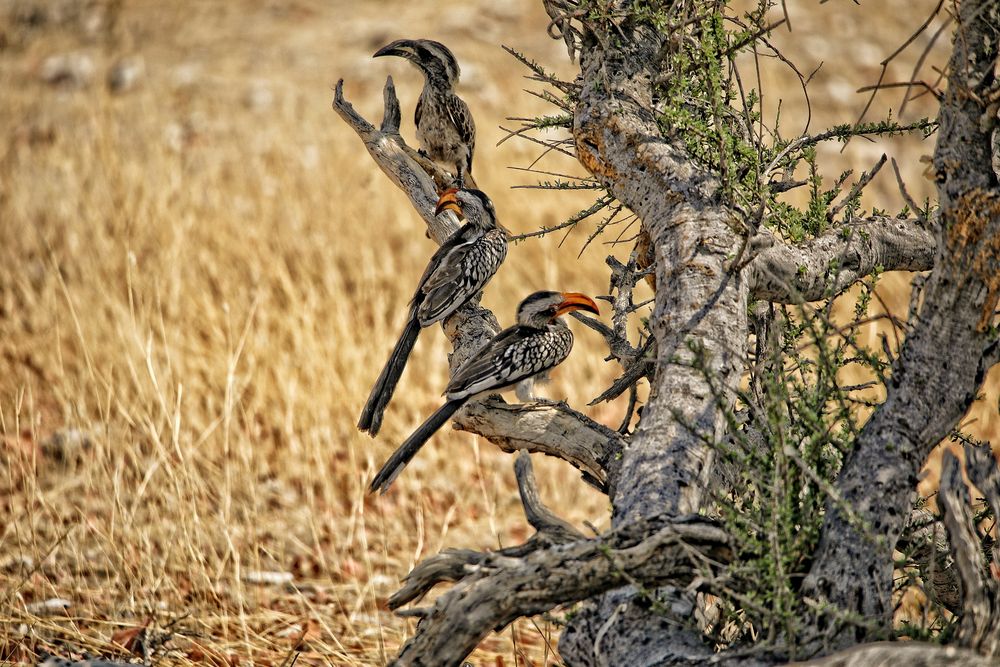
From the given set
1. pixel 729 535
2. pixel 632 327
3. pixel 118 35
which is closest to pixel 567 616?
pixel 729 535

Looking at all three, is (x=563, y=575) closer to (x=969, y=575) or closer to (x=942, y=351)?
(x=969, y=575)

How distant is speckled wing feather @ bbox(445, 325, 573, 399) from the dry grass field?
33.7 inches

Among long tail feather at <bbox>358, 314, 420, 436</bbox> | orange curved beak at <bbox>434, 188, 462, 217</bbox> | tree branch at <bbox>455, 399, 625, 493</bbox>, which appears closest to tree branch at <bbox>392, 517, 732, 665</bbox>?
tree branch at <bbox>455, 399, 625, 493</bbox>

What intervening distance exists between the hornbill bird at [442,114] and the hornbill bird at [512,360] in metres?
1.51

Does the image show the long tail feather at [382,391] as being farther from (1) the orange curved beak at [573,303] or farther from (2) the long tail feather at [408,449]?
(1) the orange curved beak at [573,303]

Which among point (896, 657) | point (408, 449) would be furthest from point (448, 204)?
point (896, 657)

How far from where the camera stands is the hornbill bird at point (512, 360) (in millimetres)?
3889

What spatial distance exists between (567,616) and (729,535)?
0.50 m

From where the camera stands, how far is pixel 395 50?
5934mm

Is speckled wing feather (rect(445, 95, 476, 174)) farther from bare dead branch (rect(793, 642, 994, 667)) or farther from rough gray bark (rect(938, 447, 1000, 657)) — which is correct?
bare dead branch (rect(793, 642, 994, 667))

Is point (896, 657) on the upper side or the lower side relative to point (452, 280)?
lower

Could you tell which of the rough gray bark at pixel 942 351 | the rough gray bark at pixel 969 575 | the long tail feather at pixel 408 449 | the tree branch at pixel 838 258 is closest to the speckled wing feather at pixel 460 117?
the long tail feather at pixel 408 449

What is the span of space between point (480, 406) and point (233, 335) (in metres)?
3.66

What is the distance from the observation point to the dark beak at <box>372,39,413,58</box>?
545cm
